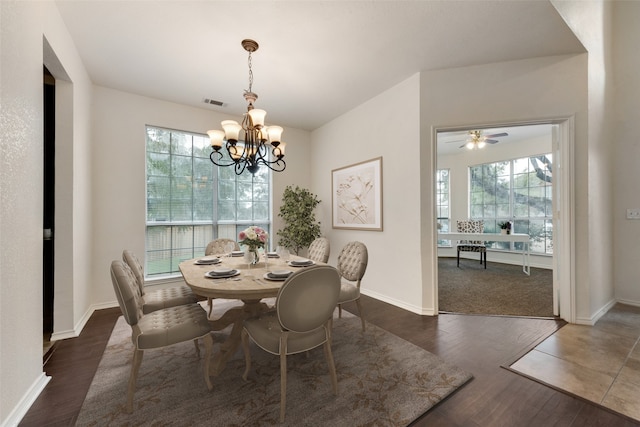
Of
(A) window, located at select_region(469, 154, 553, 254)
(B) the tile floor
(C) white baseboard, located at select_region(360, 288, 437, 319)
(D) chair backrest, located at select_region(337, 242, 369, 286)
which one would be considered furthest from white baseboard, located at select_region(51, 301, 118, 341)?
(A) window, located at select_region(469, 154, 553, 254)

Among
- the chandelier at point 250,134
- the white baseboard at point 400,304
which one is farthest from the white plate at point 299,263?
the white baseboard at point 400,304

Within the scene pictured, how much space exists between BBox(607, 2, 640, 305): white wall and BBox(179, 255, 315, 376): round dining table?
432cm

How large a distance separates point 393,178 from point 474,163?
4.69 m

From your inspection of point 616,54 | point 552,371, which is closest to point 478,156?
point 616,54

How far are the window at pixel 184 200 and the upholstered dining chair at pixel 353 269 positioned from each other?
7.83 feet

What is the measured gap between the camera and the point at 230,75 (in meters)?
3.15

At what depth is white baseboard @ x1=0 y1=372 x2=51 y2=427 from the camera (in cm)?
144

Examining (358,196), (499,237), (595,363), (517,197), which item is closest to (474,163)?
(517,197)

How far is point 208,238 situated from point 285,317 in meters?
3.23

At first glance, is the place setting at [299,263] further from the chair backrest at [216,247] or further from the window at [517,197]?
the window at [517,197]

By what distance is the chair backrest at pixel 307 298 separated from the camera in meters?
1.50

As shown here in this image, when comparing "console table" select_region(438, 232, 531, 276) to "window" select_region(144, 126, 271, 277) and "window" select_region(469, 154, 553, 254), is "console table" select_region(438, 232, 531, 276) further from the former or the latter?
"window" select_region(144, 126, 271, 277)

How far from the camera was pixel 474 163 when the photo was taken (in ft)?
22.7

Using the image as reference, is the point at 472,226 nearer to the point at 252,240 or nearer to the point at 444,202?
the point at 444,202
